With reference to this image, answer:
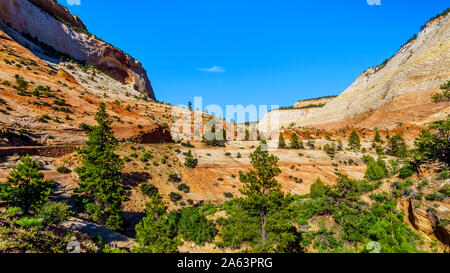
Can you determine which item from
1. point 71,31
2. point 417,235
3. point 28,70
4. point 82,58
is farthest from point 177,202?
point 71,31

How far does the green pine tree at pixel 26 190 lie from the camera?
11492 mm

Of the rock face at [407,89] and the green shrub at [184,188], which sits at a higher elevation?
the rock face at [407,89]

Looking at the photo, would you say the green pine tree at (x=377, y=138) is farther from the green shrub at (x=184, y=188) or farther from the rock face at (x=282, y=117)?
the rock face at (x=282, y=117)

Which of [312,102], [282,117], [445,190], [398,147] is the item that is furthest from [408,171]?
→ [312,102]

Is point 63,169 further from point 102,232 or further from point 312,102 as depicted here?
point 312,102

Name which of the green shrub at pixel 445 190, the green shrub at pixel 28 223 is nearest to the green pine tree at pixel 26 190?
the green shrub at pixel 28 223

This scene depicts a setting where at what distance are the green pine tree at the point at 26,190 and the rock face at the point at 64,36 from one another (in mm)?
58078

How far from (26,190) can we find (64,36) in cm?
6607

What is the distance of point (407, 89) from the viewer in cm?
5466

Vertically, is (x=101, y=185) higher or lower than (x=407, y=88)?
lower

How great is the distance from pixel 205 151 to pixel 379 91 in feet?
202

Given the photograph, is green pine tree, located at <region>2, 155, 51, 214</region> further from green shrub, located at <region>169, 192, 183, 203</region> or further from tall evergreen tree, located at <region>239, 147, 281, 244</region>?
green shrub, located at <region>169, 192, 183, 203</region>

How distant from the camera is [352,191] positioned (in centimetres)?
1953
